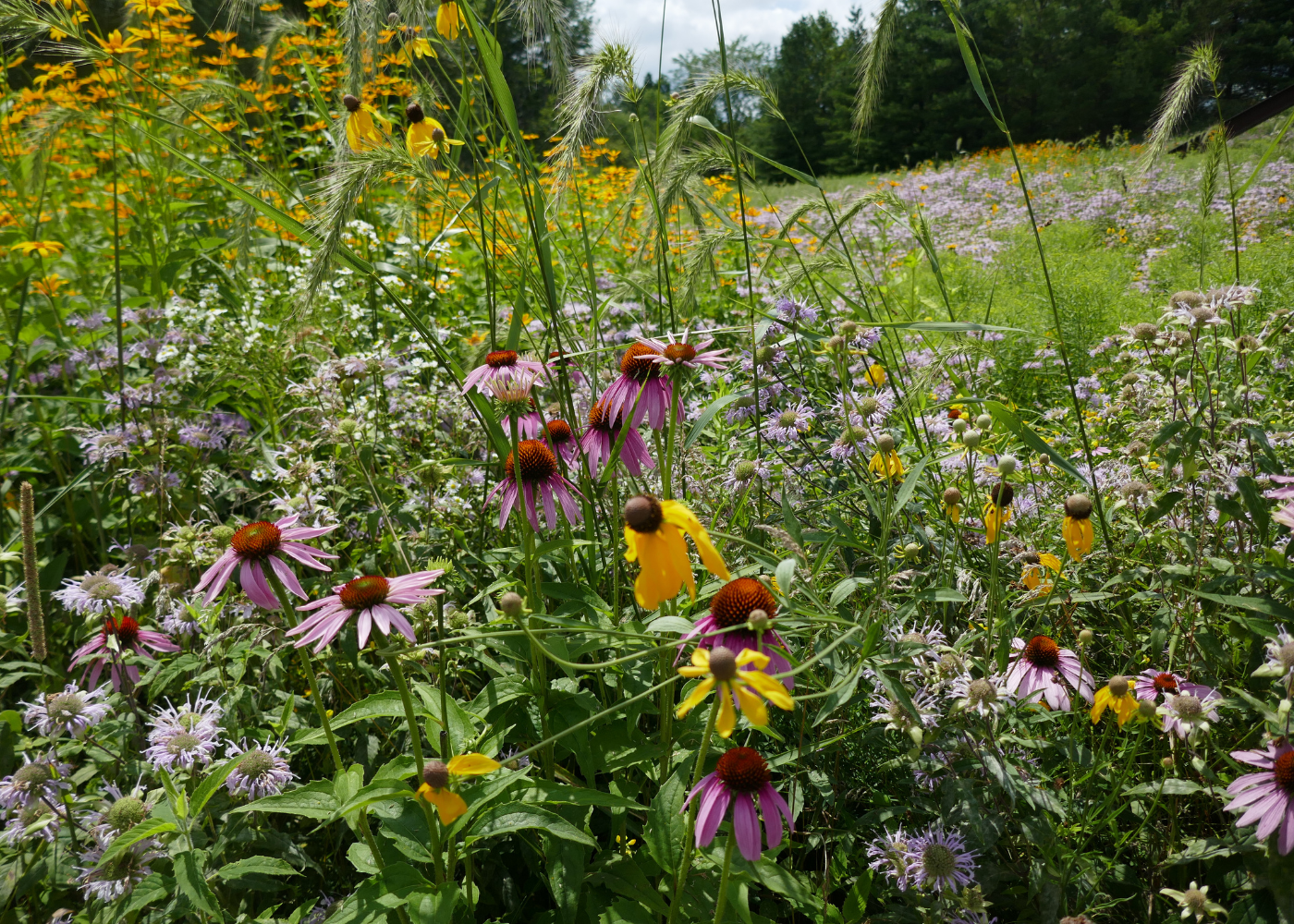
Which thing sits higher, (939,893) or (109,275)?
A: (109,275)

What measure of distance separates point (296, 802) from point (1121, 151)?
11614mm

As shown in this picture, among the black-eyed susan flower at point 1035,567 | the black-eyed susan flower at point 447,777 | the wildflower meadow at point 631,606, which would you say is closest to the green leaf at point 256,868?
the wildflower meadow at point 631,606

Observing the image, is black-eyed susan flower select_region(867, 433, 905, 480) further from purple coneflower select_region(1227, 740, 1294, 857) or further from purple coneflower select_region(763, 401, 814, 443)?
purple coneflower select_region(1227, 740, 1294, 857)

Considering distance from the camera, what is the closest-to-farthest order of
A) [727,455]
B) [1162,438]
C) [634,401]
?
[634,401] → [1162,438] → [727,455]

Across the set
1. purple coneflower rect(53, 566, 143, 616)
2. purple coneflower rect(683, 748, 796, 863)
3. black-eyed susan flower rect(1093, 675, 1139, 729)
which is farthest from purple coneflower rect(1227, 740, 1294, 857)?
purple coneflower rect(53, 566, 143, 616)

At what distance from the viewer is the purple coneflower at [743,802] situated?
2.98 ft

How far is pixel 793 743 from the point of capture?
153 centimetres

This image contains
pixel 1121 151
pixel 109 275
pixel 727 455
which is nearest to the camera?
pixel 727 455

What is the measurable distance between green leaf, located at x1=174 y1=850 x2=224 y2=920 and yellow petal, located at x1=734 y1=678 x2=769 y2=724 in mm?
872

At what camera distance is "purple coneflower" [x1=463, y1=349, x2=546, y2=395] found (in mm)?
1374

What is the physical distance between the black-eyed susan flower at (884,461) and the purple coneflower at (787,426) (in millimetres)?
214

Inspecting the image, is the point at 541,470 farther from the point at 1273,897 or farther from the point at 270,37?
the point at 270,37

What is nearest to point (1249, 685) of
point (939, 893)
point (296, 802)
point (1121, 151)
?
point (939, 893)

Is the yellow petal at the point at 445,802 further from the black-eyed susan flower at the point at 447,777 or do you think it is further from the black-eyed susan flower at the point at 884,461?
the black-eyed susan flower at the point at 884,461
